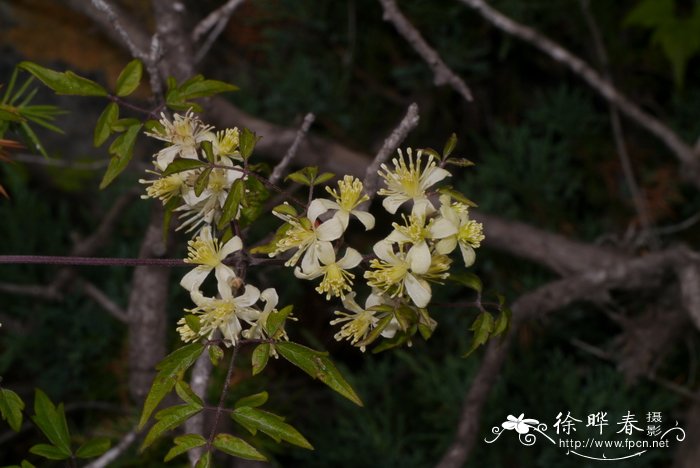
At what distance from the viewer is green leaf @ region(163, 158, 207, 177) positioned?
91 cm

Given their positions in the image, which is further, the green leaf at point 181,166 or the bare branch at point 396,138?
the bare branch at point 396,138

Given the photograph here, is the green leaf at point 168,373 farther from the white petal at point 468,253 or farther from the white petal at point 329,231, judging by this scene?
the white petal at point 468,253

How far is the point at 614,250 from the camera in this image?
2133mm

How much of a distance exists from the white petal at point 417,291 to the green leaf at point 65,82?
45 centimetres

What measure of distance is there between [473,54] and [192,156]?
180 centimetres

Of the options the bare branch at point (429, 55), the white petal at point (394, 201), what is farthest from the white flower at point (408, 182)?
the bare branch at point (429, 55)

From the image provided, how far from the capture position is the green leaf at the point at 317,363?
0.88 metres

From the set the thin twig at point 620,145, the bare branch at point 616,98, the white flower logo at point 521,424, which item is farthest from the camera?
the thin twig at point 620,145

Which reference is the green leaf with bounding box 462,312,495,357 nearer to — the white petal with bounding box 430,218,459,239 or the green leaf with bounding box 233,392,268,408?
the white petal with bounding box 430,218,459,239

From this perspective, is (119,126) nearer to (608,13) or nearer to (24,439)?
(24,439)

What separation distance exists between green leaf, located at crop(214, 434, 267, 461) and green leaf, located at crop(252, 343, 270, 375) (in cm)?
8

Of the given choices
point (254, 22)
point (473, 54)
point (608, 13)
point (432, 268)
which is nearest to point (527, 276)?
point (473, 54)

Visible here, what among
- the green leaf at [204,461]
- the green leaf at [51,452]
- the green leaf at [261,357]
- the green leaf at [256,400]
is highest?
the green leaf at [261,357]

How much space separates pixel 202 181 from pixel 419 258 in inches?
10.3
